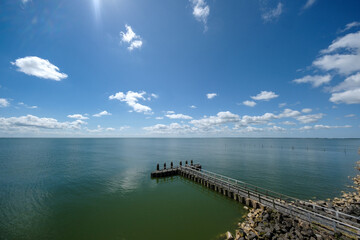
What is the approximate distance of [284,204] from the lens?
15.8m

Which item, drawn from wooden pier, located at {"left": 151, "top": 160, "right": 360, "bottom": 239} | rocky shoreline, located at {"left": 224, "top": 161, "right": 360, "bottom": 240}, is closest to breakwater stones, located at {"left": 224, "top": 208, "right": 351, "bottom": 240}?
rocky shoreline, located at {"left": 224, "top": 161, "right": 360, "bottom": 240}

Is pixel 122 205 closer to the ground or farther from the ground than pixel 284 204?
closer to the ground

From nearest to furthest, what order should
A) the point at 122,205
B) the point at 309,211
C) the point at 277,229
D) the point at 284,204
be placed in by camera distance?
the point at 277,229
the point at 309,211
the point at 284,204
the point at 122,205

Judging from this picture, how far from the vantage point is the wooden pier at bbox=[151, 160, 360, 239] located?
12.0 metres

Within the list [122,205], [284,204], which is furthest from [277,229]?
[122,205]

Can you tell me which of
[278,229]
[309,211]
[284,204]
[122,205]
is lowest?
[122,205]

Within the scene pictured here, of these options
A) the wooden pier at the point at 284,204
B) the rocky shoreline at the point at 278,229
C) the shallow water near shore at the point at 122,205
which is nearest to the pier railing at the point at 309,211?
the wooden pier at the point at 284,204

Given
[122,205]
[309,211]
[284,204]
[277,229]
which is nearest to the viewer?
[277,229]

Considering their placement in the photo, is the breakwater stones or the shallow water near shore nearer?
the breakwater stones

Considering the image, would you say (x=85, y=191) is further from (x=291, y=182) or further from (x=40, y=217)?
(x=291, y=182)

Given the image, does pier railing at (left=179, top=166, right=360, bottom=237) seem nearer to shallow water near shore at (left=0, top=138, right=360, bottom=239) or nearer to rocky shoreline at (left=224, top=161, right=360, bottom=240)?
rocky shoreline at (left=224, top=161, right=360, bottom=240)

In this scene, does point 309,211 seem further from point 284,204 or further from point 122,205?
point 122,205

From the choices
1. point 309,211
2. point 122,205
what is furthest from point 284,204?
point 122,205

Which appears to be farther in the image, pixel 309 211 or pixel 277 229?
pixel 309 211
